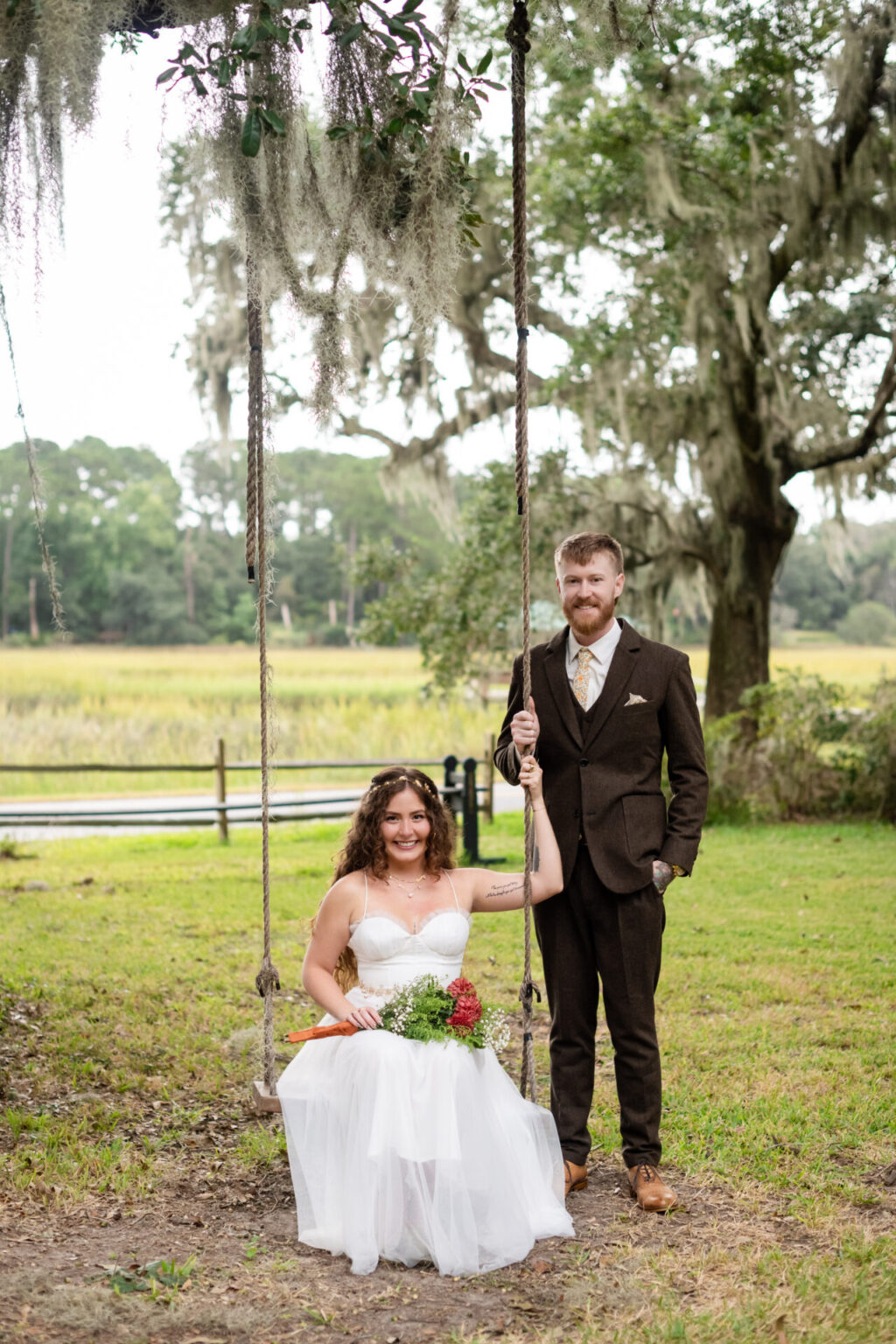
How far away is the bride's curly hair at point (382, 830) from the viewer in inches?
136

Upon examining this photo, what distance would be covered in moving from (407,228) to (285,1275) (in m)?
3.10

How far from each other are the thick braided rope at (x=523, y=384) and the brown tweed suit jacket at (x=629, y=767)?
0.16 m

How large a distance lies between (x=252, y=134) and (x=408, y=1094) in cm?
267

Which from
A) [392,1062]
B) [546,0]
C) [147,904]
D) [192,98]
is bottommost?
[147,904]

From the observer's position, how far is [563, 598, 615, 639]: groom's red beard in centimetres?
A: 345

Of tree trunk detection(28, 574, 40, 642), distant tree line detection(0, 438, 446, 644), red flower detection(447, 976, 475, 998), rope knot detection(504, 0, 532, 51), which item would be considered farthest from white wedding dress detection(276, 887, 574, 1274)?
tree trunk detection(28, 574, 40, 642)

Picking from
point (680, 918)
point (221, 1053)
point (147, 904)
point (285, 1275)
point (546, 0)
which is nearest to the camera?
point (285, 1275)

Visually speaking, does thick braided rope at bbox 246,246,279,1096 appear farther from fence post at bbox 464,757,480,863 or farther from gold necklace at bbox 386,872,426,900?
fence post at bbox 464,757,480,863

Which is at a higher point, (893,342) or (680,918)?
(893,342)

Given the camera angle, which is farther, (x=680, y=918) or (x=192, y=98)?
(x=680, y=918)

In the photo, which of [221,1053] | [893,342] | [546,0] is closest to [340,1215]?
[221,1053]

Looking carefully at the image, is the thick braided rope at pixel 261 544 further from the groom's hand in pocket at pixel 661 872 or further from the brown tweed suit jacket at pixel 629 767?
the groom's hand in pocket at pixel 661 872

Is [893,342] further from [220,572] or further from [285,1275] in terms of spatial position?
[220,572]

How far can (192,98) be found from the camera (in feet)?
12.5
